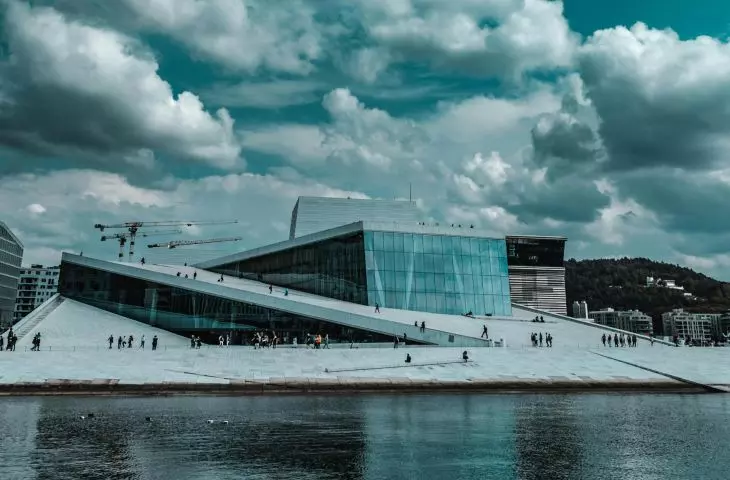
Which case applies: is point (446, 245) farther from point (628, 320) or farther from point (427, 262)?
point (628, 320)

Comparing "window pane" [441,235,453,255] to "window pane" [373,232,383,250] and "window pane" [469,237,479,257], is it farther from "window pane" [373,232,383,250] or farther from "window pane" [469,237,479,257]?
"window pane" [373,232,383,250]

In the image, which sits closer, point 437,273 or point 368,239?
point 368,239

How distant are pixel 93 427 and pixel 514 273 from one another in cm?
8155

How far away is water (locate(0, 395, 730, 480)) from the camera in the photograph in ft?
39.9

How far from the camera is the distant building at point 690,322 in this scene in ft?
612

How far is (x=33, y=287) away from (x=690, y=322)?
177 m

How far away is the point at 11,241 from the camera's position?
113m

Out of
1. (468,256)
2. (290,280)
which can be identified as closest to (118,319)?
(290,280)

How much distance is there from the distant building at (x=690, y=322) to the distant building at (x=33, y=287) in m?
164

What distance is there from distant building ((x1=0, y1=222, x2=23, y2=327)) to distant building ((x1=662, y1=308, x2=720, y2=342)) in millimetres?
163297

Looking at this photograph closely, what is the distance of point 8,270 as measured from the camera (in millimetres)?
112062

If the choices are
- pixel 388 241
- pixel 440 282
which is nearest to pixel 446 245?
pixel 440 282

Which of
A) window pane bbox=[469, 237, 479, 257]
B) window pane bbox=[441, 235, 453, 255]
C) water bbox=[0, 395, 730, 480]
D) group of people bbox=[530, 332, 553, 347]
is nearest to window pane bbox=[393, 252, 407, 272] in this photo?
window pane bbox=[441, 235, 453, 255]

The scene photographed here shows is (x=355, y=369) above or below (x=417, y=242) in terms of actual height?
below
